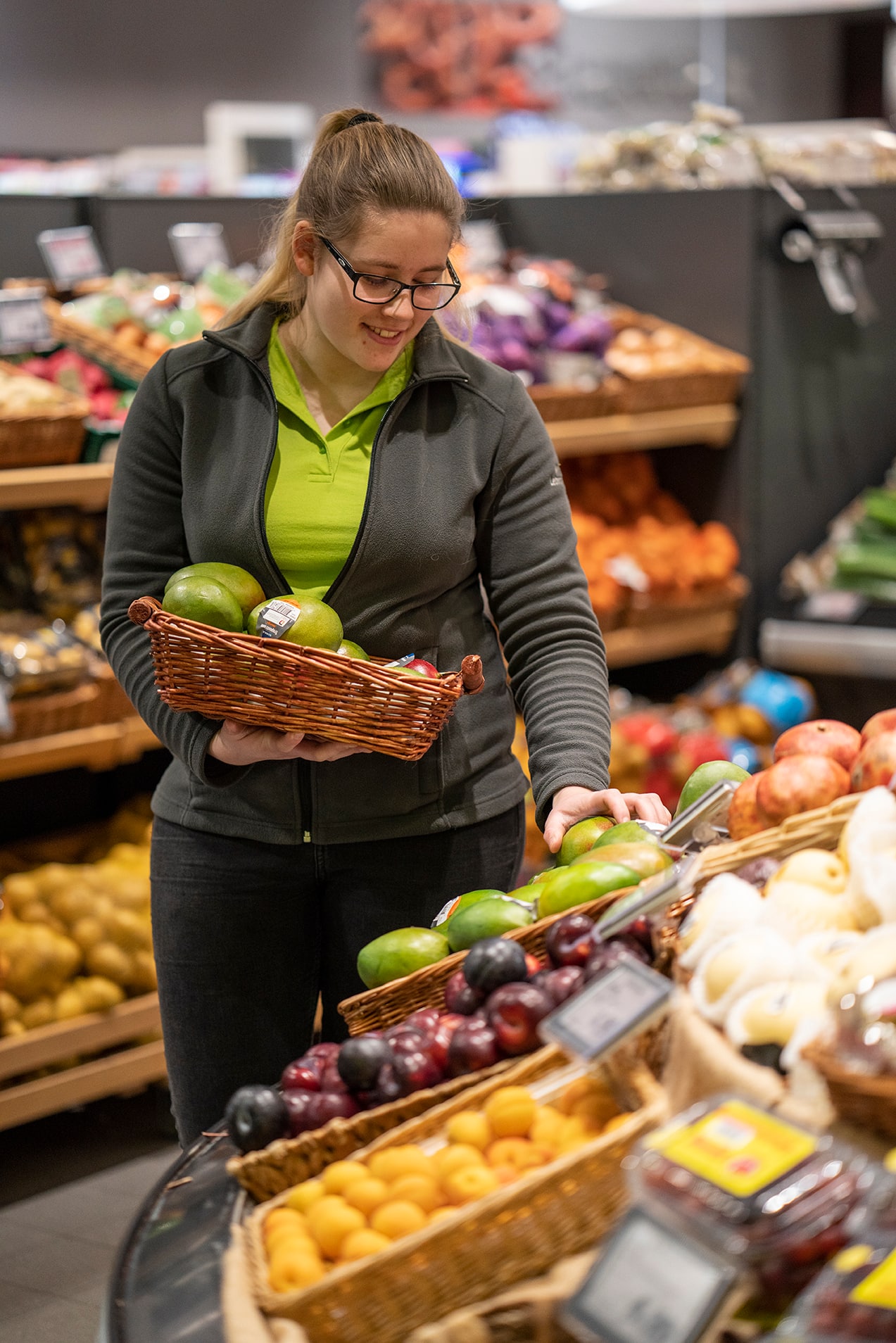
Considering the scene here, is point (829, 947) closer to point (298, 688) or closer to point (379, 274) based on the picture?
point (298, 688)

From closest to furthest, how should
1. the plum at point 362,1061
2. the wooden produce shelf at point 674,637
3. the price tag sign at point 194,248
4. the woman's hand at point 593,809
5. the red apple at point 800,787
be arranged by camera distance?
Result: the plum at point 362,1061 < the red apple at point 800,787 < the woman's hand at point 593,809 < the price tag sign at point 194,248 < the wooden produce shelf at point 674,637

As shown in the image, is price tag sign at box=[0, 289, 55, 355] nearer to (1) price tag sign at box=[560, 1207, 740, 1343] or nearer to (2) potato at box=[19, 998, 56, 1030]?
(2) potato at box=[19, 998, 56, 1030]

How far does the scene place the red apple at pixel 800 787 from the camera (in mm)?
1565

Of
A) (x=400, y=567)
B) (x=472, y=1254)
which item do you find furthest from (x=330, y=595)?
(x=472, y=1254)

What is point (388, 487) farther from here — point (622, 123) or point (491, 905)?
point (622, 123)

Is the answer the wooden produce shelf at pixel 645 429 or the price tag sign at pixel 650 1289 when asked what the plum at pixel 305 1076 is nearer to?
the price tag sign at pixel 650 1289

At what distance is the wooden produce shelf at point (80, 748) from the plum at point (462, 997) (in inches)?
71.3

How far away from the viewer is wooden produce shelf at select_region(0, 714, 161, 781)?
10.0 feet

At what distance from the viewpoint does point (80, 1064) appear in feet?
10.6

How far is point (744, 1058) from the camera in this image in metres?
1.16

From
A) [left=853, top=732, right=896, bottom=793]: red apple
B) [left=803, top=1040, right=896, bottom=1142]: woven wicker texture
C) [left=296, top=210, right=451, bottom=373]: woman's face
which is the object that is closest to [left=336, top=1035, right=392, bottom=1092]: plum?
[left=803, top=1040, right=896, bottom=1142]: woven wicker texture

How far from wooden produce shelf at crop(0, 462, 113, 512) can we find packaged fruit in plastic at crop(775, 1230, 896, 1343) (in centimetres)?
236

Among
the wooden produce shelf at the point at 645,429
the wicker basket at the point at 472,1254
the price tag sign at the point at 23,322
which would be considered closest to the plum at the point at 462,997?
the wicker basket at the point at 472,1254

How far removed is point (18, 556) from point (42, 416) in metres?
0.46
